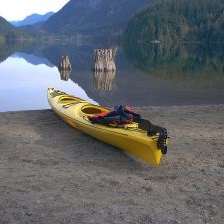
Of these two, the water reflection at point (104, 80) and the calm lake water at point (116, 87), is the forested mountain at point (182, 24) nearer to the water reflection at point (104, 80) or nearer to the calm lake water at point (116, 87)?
the calm lake water at point (116, 87)

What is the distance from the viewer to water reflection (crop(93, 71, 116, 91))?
110 ft

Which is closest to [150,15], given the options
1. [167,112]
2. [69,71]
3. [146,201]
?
[69,71]

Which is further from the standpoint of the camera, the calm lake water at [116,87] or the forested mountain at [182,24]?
the forested mountain at [182,24]

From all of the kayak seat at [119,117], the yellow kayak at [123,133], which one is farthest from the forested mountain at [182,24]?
the kayak seat at [119,117]

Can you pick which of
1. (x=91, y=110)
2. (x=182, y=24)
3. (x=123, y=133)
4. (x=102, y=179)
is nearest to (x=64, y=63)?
(x=91, y=110)

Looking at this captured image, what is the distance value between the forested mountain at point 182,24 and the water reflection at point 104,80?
4096 inches

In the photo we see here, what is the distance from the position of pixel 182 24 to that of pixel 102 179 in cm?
14881

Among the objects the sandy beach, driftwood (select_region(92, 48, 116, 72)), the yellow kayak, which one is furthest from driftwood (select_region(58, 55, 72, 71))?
the sandy beach

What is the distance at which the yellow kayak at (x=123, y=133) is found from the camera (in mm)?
10391

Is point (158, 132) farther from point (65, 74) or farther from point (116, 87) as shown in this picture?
point (65, 74)

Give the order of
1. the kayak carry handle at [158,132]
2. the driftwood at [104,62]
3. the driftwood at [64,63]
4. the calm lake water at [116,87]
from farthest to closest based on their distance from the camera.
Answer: the driftwood at [64,63], the driftwood at [104,62], the calm lake water at [116,87], the kayak carry handle at [158,132]

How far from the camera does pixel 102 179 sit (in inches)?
386

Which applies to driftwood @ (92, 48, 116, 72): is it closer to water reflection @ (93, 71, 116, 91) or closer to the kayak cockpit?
water reflection @ (93, 71, 116, 91)

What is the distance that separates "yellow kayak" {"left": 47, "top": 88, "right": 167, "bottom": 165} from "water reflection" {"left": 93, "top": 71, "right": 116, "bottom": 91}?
1712 cm
